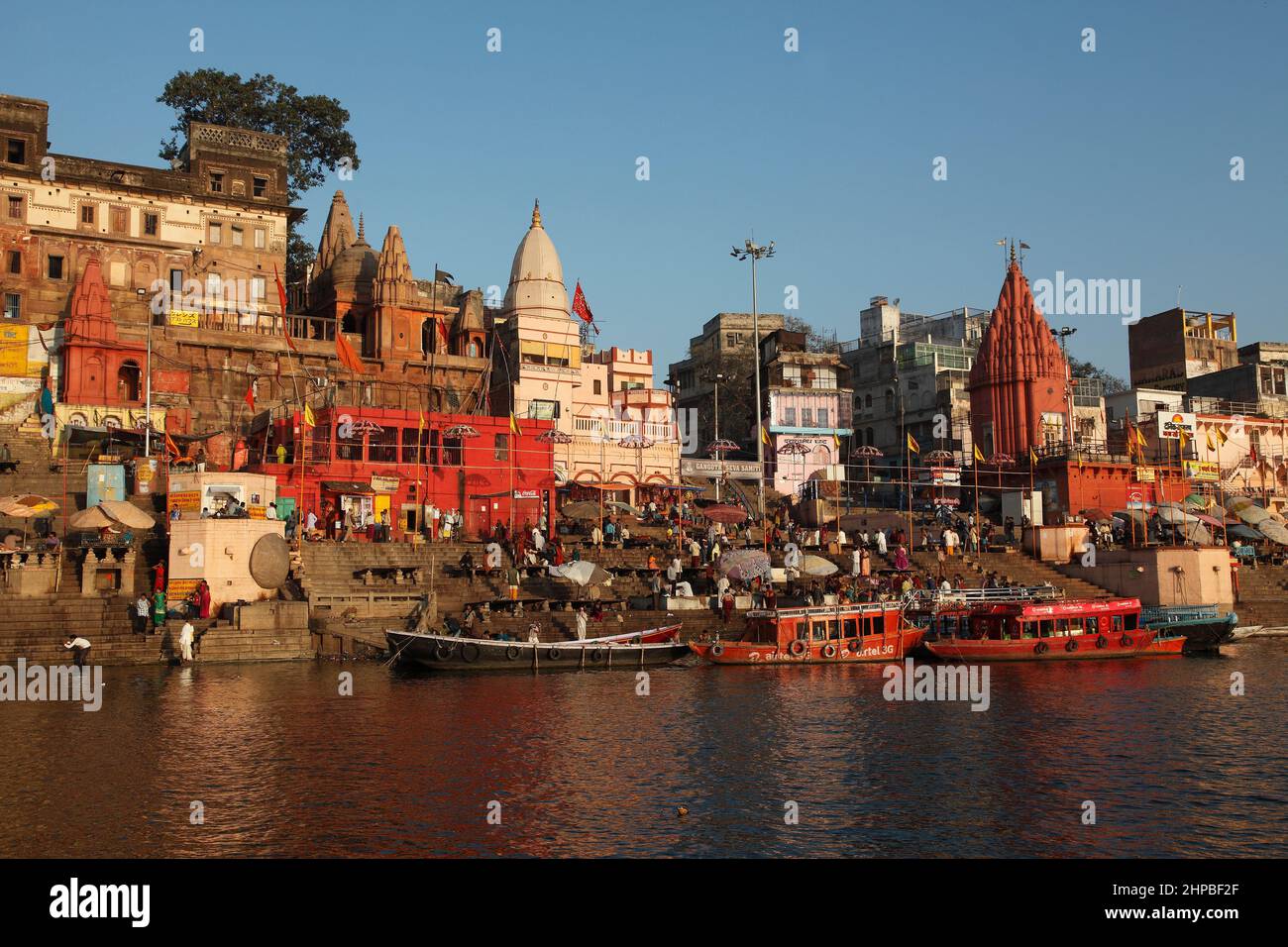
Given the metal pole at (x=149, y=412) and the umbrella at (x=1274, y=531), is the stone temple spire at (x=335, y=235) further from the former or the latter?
the umbrella at (x=1274, y=531)

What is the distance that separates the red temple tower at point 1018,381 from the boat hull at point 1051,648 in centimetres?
2489

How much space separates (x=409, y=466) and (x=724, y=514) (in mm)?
12819

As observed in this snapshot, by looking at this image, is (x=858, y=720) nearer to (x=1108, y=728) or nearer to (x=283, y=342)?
(x=1108, y=728)

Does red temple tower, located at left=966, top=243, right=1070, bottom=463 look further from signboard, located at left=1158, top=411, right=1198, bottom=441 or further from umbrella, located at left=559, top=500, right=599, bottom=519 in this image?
umbrella, located at left=559, top=500, right=599, bottom=519

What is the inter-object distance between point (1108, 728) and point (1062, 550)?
84.0 ft

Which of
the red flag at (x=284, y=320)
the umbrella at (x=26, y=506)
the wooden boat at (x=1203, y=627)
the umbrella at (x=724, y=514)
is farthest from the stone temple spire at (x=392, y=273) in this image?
the wooden boat at (x=1203, y=627)

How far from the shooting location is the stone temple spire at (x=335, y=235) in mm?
64062

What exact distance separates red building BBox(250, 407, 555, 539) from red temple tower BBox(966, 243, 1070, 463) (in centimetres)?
2669

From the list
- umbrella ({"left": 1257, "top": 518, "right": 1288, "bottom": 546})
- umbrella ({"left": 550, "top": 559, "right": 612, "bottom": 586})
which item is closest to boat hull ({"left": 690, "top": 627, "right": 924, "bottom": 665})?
umbrella ({"left": 550, "top": 559, "right": 612, "bottom": 586})

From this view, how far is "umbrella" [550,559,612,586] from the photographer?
36.3 metres

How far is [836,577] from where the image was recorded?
41.4 m

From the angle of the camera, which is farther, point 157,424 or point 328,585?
point 157,424
